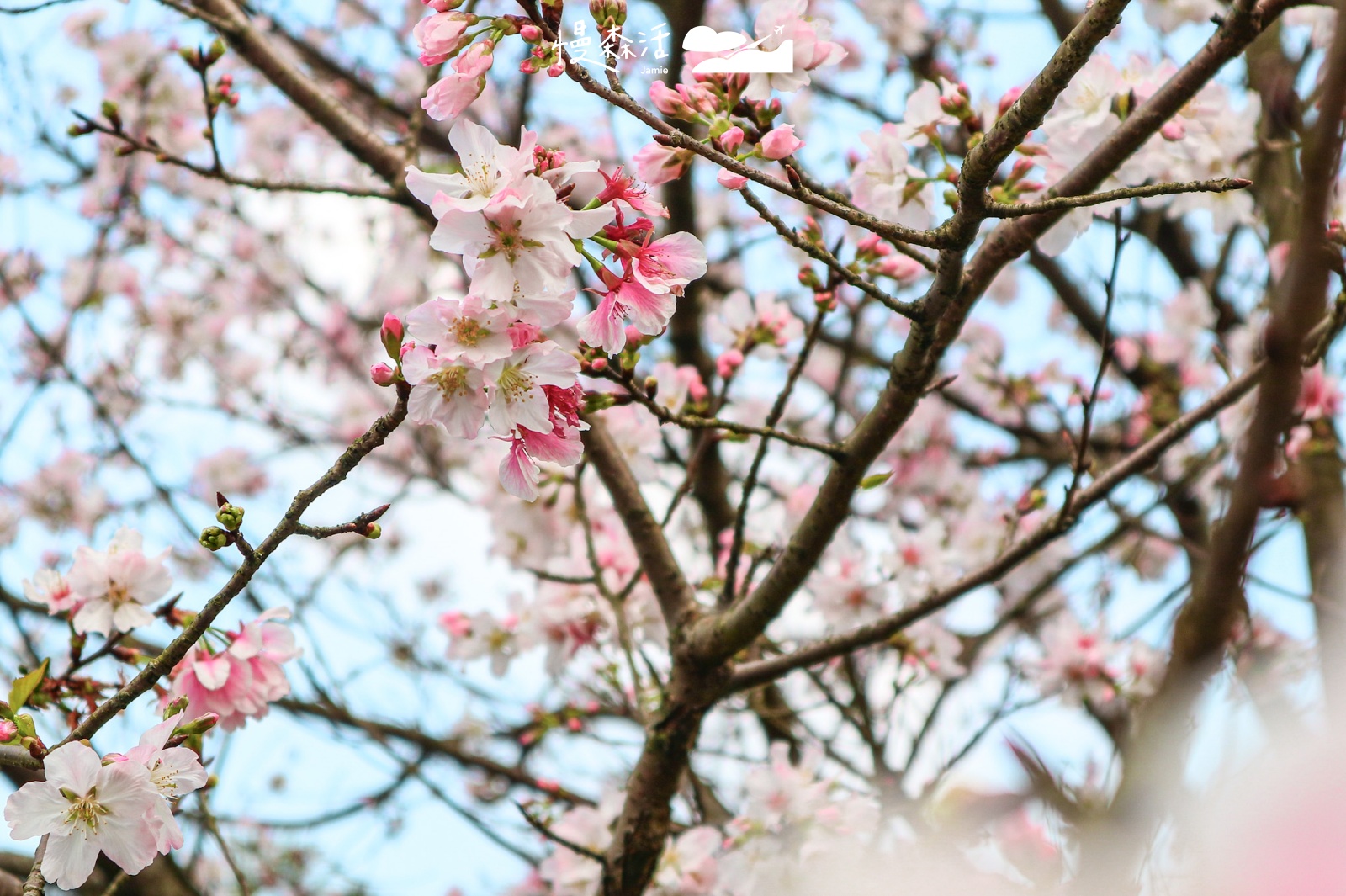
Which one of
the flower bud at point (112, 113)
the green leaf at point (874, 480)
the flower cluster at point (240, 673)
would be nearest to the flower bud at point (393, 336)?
the flower cluster at point (240, 673)

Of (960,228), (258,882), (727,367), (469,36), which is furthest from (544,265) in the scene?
(258,882)

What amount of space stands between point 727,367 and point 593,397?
65 centimetres

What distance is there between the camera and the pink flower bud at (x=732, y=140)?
127 cm

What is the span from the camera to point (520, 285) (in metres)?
1.13

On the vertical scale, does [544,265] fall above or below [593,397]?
below

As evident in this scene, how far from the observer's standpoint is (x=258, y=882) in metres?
4.74

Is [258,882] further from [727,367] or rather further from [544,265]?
[544,265]

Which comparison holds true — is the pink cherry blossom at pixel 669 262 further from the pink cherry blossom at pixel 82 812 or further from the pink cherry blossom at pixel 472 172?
the pink cherry blossom at pixel 82 812

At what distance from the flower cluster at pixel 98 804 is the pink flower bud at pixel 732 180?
1.00 metres

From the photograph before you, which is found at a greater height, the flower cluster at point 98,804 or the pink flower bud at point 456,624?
the pink flower bud at point 456,624

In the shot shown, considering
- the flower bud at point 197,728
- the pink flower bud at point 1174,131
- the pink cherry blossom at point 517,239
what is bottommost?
the flower bud at point 197,728

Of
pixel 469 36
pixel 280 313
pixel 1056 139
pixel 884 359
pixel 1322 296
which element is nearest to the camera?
pixel 1322 296

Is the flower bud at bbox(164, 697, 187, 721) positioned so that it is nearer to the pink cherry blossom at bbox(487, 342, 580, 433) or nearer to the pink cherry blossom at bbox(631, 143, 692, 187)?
the pink cherry blossom at bbox(487, 342, 580, 433)

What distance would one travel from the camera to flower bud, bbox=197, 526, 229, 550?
1.23 meters
